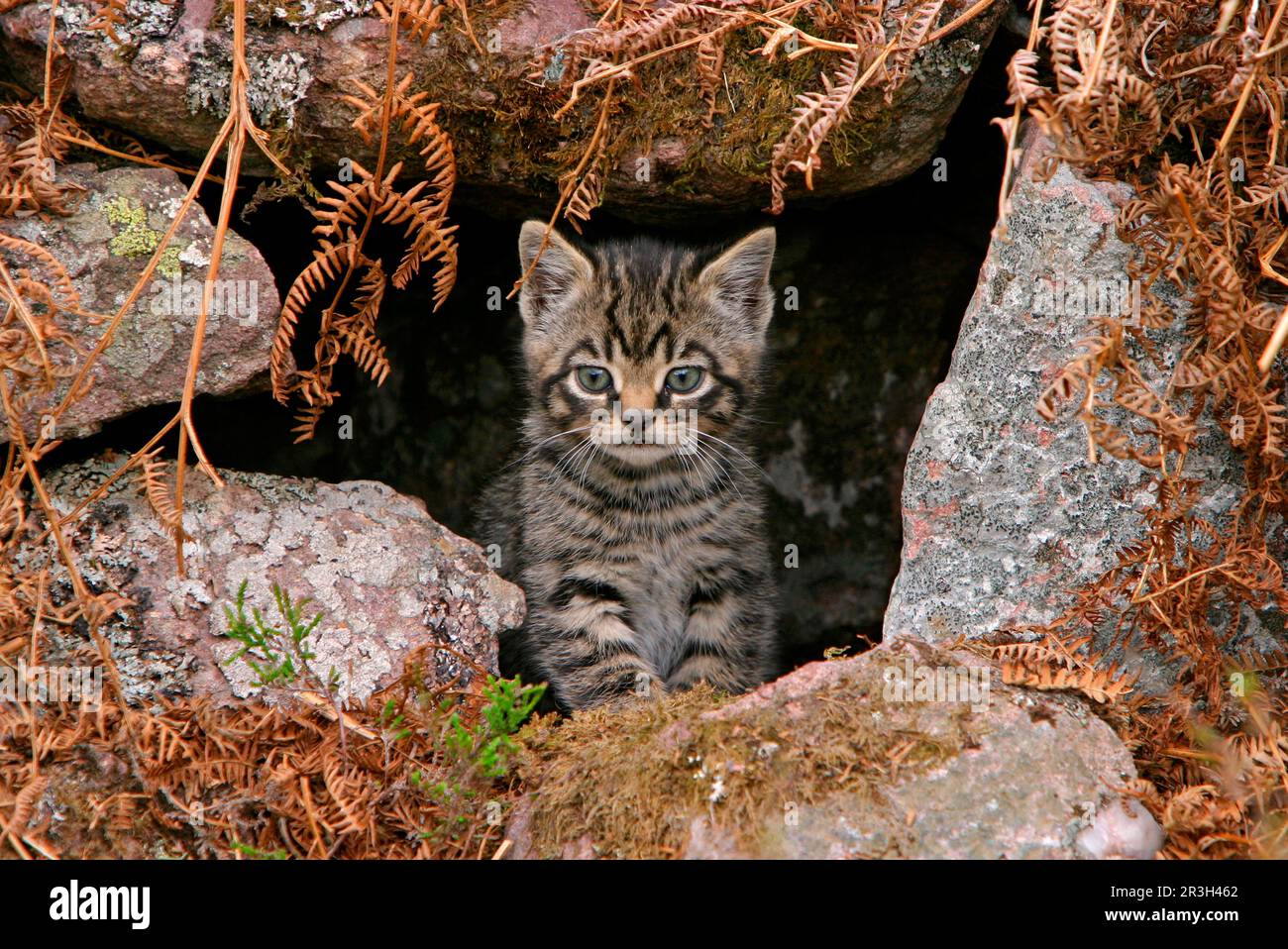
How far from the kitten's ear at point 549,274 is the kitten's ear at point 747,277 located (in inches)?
21.1

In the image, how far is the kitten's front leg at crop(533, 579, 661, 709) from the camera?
4621 millimetres

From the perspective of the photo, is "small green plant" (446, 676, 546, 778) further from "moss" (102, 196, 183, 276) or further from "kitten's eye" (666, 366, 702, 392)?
"moss" (102, 196, 183, 276)

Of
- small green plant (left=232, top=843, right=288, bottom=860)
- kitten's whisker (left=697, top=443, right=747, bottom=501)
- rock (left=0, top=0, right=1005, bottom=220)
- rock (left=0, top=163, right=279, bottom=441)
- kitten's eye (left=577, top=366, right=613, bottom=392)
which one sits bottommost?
small green plant (left=232, top=843, right=288, bottom=860)

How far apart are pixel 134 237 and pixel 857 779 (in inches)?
122

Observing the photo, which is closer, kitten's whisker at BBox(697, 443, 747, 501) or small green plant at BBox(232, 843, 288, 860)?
small green plant at BBox(232, 843, 288, 860)

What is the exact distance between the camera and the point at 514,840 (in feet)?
10.5

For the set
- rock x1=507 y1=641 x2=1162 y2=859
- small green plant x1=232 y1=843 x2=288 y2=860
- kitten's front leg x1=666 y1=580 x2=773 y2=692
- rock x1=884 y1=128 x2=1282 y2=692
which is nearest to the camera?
rock x1=507 y1=641 x2=1162 y2=859

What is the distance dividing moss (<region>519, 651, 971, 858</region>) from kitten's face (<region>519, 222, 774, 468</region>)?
1.61 meters

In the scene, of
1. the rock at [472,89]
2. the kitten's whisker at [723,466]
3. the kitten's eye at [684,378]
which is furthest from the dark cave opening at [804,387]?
the rock at [472,89]

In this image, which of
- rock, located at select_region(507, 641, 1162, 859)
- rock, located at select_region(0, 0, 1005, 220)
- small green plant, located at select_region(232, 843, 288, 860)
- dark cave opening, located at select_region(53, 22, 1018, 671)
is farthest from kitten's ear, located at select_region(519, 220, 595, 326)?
small green plant, located at select_region(232, 843, 288, 860)

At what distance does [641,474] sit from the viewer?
498 cm

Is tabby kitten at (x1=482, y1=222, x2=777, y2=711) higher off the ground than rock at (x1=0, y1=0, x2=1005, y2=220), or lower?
lower
